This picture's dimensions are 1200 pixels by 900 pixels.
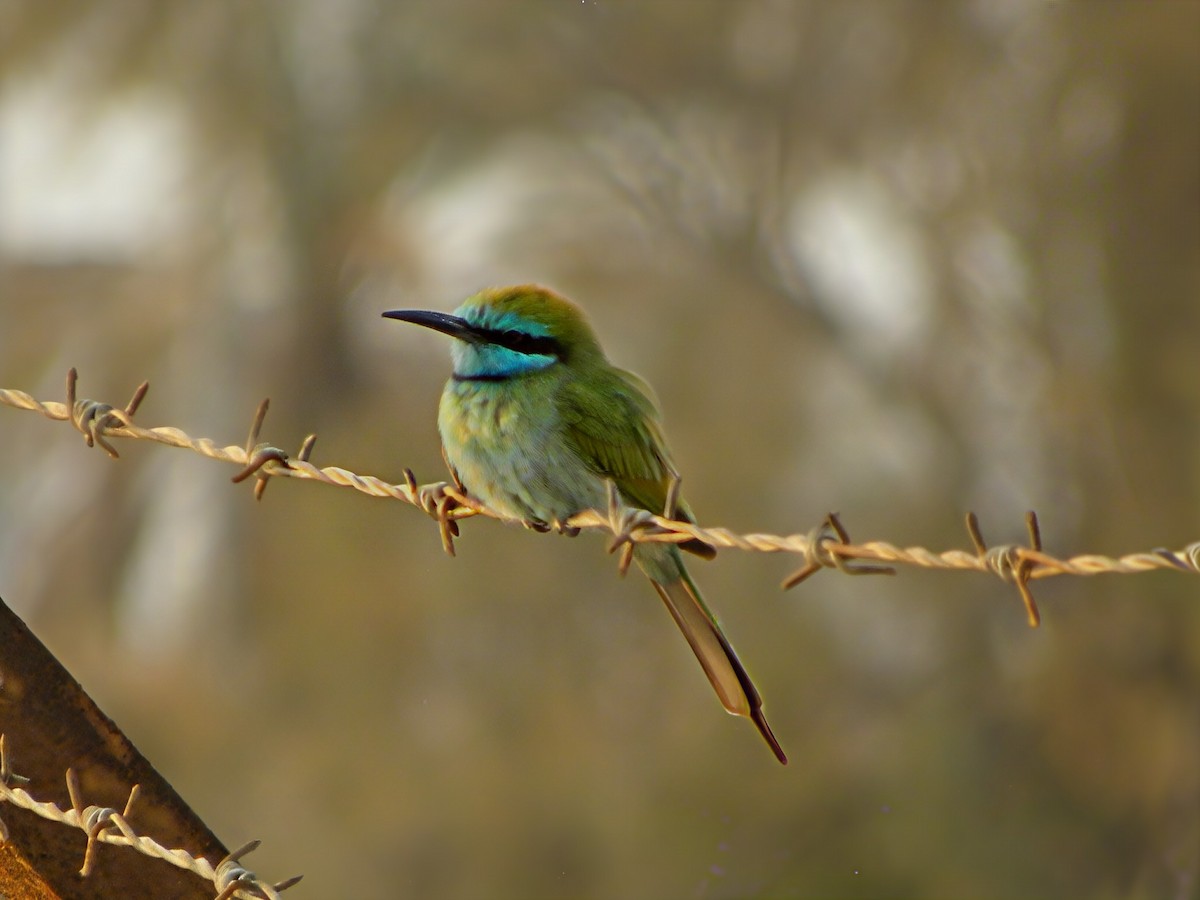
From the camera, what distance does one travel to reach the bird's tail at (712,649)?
212 centimetres

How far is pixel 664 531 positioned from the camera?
5.41 feet

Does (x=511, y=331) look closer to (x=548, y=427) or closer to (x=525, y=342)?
(x=525, y=342)

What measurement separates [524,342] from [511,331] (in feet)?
0.09

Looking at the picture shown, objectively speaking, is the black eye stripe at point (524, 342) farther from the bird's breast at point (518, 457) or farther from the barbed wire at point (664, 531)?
the barbed wire at point (664, 531)

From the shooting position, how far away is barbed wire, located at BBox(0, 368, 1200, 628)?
119 cm

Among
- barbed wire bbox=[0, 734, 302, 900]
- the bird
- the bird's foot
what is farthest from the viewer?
the bird

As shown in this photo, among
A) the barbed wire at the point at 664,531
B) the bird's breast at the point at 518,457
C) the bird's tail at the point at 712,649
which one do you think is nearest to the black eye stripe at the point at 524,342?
the bird's breast at the point at 518,457

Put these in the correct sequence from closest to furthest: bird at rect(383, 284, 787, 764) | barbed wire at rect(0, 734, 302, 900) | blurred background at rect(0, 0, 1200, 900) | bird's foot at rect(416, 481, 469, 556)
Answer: barbed wire at rect(0, 734, 302, 900), bird's foot at rect(416, 481, 469, 556), bird at rect(383, 284, 787, 764), blurred background at rect(0, 0, 1200, 900)

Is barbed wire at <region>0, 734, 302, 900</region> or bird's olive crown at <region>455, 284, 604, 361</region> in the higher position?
bird's olive crown at <region>455, 284, 604, 361</region>

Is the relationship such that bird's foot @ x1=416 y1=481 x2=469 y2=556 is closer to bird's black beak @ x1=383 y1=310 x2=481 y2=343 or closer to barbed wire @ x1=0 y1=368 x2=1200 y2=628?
barbed wire @ x1=0 y1=368 x2=1200 y2=628

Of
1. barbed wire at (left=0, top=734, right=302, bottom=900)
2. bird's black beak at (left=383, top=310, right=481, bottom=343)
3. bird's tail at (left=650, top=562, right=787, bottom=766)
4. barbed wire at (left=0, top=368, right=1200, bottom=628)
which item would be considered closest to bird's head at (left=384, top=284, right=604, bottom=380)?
bird's black beak at (left=383, top=310, right=481, bottom=343)

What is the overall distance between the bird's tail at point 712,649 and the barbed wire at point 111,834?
2.25 ft

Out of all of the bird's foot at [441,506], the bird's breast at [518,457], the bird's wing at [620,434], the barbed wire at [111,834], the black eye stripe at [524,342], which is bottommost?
the barbed wire at [111,834]

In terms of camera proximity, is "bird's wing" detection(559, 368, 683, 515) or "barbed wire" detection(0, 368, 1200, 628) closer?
"barbed wire" detection(0, 368, 1200, 628)
